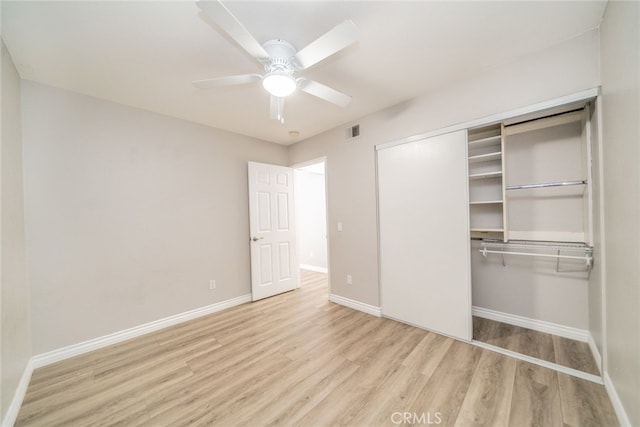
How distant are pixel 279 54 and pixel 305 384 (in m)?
2.48

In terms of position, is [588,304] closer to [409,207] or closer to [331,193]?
[409,207]

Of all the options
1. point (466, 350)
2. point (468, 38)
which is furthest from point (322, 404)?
point (468, 38)

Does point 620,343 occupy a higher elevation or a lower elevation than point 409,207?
→ lower

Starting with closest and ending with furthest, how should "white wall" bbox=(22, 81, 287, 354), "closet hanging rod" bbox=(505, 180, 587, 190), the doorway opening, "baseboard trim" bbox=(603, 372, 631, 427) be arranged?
"baseboard trim" bbox=(603, 372, 631, 427) → "closet hanging rod" bbox=(505, 180, 587, 190) → "white wall" bbox=(22, 81, 287, 354) → the doorway opening

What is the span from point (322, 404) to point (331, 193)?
8.14 ft

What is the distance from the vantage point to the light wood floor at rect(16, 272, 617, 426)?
151 centimetres

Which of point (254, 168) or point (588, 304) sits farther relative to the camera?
point (254, 168)

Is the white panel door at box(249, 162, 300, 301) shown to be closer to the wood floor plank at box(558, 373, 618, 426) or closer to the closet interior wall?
the closet interior wall

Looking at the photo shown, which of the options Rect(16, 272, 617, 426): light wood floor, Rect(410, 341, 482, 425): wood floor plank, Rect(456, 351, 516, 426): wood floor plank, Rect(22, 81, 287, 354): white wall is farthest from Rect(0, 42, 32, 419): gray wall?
Rect(456, 351, 516, 426): wood floor plank

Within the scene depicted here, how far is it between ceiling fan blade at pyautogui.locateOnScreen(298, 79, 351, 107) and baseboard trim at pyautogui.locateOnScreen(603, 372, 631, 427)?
8.64ft

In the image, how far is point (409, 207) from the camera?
8.76 ft

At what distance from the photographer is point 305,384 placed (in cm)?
180

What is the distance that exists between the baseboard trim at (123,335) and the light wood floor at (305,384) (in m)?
0.08

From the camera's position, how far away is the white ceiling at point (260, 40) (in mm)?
1477
